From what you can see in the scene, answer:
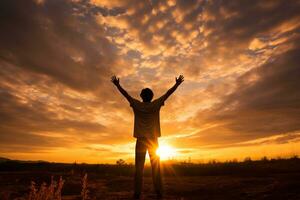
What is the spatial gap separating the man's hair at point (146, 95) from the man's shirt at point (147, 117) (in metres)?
0.15

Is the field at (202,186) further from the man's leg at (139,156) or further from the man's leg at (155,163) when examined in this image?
the man's leg at (139,156)

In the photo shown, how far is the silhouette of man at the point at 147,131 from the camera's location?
765 cm

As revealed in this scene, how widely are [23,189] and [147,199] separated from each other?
513 cm

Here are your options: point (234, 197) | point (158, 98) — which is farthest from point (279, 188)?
point (158, 98)

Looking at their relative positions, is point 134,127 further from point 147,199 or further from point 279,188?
point 279,188

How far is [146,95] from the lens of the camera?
7789 millimetres

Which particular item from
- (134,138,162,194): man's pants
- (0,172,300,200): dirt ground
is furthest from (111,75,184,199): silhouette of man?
(0,172,300,200): dirt ground

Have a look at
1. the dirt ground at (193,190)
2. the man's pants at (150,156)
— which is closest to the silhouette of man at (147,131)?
the man's pants at (150,156)

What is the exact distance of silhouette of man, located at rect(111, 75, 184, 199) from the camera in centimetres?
765

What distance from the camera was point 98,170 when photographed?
19312 millimetres

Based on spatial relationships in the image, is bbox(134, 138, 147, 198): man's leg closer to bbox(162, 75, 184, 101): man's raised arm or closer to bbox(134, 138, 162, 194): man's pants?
bbox(134, 138, 162, 194): man's pants

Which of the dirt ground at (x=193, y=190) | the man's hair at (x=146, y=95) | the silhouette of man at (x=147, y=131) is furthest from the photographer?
the dirt ground at (x=193, y=190)

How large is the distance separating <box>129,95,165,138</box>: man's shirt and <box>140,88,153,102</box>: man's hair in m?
0.15

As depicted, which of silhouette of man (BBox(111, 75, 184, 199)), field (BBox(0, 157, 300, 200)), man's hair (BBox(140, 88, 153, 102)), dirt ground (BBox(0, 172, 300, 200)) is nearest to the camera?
silhouette of man (BBox(111, 75, 184, 199))
